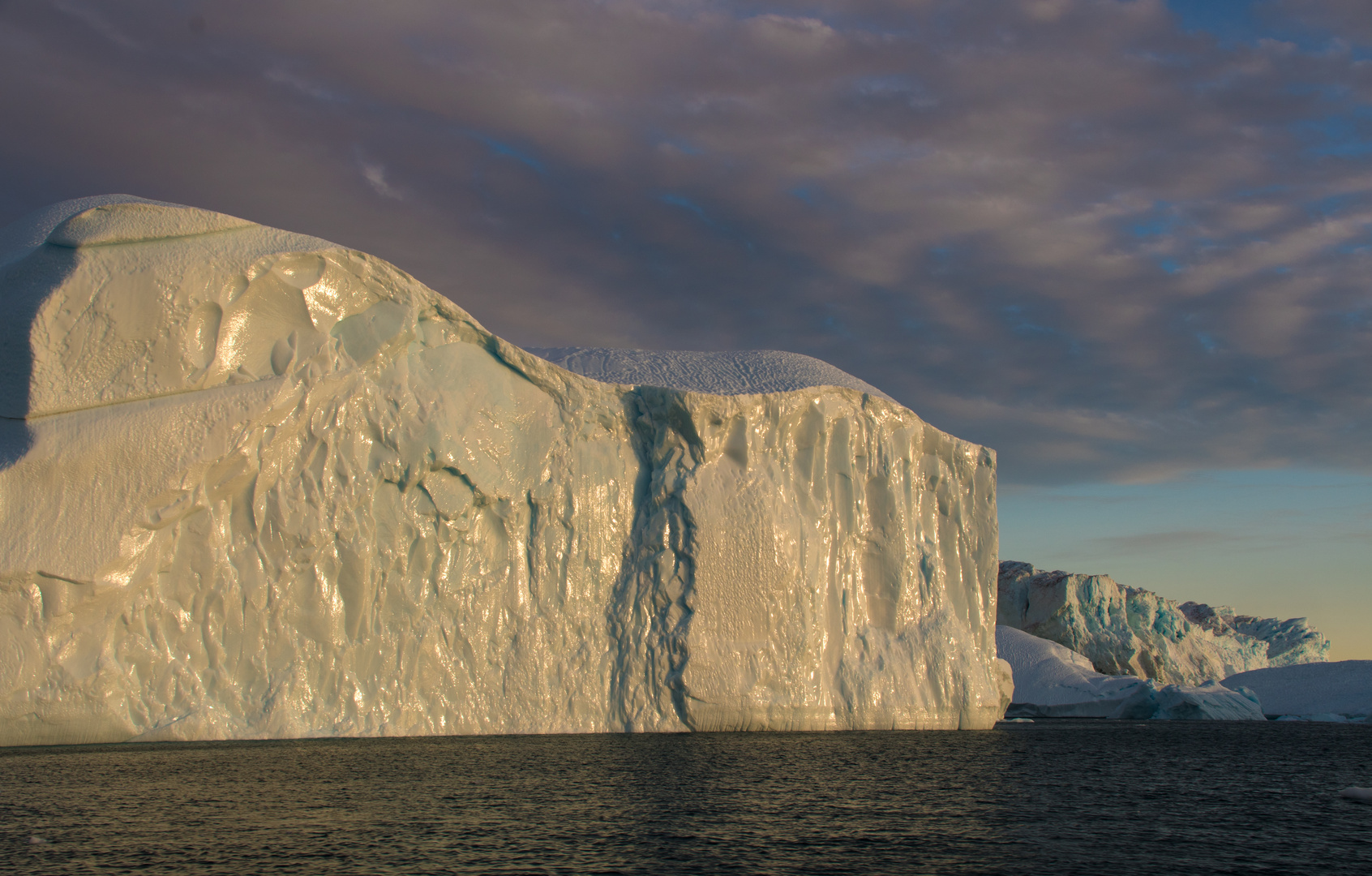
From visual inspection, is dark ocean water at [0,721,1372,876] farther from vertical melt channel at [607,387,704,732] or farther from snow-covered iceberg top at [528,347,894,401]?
snow-covered iceberg top at [528,347,894,401]

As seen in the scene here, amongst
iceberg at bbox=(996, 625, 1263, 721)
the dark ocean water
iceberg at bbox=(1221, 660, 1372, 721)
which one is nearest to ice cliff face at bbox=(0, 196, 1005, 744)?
the dark ocean water

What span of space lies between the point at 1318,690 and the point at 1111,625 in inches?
445

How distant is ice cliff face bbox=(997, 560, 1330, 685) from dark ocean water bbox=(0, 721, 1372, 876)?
33.4 m

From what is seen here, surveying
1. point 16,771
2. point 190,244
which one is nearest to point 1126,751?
point 16,771

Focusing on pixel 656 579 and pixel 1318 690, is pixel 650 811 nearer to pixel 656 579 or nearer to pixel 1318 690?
pixel 656 579

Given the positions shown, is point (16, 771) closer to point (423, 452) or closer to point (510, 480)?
point (423, 452)

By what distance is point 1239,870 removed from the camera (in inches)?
252

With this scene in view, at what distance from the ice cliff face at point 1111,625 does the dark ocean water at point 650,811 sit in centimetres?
3343

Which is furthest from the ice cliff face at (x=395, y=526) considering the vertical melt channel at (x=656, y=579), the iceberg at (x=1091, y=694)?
the iceberg at (x=1091, y=694)

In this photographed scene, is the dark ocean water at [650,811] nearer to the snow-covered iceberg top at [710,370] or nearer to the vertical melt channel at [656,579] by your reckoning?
the vertical melt channel at [656,579]

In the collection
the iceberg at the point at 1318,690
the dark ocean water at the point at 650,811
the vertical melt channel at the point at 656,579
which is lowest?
the iceberg at the point at 1318,690

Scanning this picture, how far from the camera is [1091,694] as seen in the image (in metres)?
35.3

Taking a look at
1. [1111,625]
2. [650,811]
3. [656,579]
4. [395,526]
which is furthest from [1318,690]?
[650,811]

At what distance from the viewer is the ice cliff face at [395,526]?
1288 centimetres
